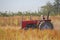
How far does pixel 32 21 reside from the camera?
5.03 m

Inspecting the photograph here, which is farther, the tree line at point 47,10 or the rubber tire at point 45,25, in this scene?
the tree line at point 47,10

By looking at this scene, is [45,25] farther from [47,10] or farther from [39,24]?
[47,10]

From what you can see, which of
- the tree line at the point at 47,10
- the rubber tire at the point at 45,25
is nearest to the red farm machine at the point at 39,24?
the rubber tire at the point at 45,25

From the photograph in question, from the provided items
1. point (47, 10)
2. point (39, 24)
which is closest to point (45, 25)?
point (39, 24)

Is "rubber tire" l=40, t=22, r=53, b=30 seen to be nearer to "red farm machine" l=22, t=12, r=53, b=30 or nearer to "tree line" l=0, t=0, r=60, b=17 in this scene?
"red farm machine" l=22, t=12, r=53, b=30

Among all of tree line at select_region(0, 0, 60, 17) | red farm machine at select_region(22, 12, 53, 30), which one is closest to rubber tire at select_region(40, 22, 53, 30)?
red farm machine at select_region(22, 12, 53, 30)

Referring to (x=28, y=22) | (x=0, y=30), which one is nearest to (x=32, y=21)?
(x=28, y=22)

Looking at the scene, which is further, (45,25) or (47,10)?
(47,10)

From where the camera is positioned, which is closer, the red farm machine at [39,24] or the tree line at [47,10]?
the red farm machine at [39,24]

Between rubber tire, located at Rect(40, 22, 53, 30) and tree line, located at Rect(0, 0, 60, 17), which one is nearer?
rubber tire, located at Rect(40, 22, 53, 30)

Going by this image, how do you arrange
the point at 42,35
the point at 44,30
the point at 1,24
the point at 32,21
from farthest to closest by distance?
the point at 1,24 → the point at 32,21 → the point at 44,30 → the point at 42,35

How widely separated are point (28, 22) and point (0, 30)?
0.72 meters

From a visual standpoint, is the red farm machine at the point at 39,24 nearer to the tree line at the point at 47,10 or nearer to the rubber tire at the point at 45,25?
the rubber tire at the point at 45,25

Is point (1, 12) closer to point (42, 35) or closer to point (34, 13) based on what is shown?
point (34, 13)
